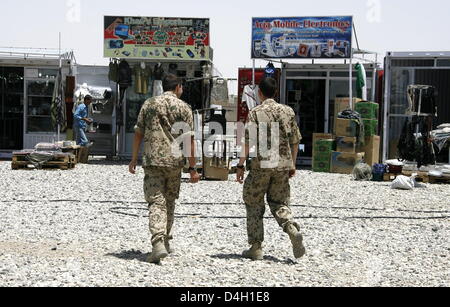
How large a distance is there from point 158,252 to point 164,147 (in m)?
0.99

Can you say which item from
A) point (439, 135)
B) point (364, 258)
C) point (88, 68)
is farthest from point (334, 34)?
point (364, 258)

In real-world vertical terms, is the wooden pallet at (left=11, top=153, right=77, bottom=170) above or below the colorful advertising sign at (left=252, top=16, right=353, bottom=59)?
below

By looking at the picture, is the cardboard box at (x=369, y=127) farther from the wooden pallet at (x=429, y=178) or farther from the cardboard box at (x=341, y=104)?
the wooden pallet at (x=429, y=178)

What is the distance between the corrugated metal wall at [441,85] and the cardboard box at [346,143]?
2.91 m

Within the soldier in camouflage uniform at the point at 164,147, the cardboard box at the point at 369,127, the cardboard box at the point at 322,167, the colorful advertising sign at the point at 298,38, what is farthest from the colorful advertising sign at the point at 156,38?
the soldier in camouflage uniform at the point at 164,147

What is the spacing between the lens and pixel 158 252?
7.21m

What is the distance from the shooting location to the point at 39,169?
18.7 metres

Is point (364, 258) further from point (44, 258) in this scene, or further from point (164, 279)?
point (44, 258)

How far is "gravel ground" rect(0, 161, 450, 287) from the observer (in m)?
6.82

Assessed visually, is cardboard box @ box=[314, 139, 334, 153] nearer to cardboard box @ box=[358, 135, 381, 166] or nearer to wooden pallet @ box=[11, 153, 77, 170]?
cardboard box @ box=[358, 135, 381, 166]

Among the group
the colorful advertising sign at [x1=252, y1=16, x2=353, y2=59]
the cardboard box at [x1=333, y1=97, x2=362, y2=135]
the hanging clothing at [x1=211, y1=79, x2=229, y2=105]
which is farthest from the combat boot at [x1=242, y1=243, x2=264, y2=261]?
the hanging clothing at [x1=211, y1=79, x2=229, y2=105]

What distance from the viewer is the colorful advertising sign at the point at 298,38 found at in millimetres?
20375

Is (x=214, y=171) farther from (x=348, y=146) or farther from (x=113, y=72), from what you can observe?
(x=113, y=72)

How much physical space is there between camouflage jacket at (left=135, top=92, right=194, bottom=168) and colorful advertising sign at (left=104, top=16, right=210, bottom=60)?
13.4 m
